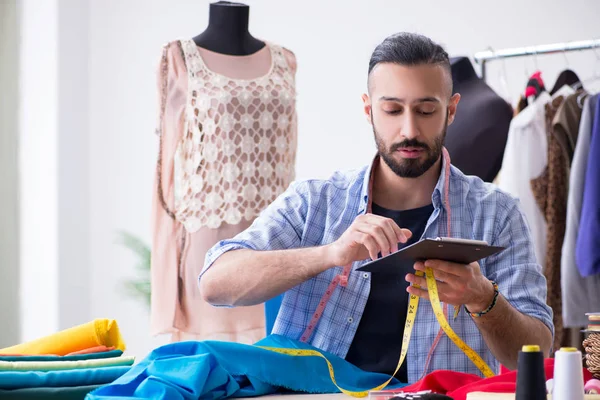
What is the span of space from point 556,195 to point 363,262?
1595mm

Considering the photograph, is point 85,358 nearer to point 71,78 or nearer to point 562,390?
point 562,390

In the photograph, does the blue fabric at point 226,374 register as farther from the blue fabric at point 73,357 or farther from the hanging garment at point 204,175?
the hanging garment at point 204,175

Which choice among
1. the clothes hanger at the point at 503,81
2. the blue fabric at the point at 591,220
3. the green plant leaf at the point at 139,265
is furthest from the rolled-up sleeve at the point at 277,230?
the green plant leaf at the point at 139,265

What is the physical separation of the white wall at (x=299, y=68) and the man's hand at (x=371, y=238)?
2.50 m

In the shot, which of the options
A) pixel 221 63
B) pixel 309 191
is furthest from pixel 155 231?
pixel 309 191

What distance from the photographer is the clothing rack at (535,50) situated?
3596 mm

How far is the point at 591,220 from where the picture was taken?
3.23 metres

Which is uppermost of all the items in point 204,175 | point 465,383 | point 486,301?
point 204,175

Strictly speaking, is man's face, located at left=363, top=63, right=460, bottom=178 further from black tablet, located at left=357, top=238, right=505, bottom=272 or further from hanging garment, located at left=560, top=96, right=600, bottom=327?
hanging garment, located at left=560, top=96, right=600, bottom=327

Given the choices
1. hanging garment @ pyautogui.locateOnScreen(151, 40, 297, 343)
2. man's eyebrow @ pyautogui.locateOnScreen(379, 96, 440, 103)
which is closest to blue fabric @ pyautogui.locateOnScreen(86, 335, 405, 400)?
man's eyebrow @ pyautogui.locateOnScreen(379, 96, 440, 103)

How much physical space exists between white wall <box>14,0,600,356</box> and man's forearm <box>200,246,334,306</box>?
2.43 m

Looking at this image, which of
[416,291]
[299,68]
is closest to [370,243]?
[416,291]

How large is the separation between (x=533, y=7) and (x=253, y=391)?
3.10 meters

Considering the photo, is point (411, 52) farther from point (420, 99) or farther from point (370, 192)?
point (370, 192)
